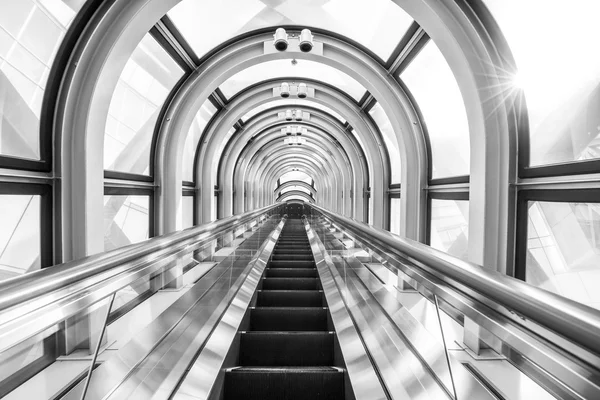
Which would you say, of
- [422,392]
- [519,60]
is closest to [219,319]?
[422,392]

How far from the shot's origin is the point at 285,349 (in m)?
2.76

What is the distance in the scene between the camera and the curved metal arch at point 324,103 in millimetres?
9594

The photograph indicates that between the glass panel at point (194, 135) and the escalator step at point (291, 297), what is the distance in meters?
5.72

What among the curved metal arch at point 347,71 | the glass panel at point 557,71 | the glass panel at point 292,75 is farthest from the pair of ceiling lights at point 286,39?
the glass panel at point 557,71

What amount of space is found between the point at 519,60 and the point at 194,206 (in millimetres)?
7873

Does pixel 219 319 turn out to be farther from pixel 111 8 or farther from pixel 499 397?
pixel 111 8

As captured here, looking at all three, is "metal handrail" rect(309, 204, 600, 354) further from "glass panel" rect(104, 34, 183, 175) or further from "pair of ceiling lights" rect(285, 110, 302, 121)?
"pair of ceiling lights" rect(285, 110, 302, 121)

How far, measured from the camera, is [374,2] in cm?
551

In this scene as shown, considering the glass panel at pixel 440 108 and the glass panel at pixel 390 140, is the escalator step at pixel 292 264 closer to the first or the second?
the glass panel at pixel 440 108

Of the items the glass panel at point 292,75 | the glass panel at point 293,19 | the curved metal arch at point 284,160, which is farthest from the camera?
the curved metal arch at point 284,160

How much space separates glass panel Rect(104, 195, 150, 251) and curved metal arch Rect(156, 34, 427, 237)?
395 millimetres

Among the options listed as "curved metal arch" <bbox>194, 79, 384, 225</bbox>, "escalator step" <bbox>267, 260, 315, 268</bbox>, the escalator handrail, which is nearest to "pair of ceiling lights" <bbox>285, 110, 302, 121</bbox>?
"curved metal arch" <bbox>194, 79, 384, 225</bbox>

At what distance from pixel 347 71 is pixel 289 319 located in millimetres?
5423

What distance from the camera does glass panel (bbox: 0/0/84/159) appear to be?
3547mm
